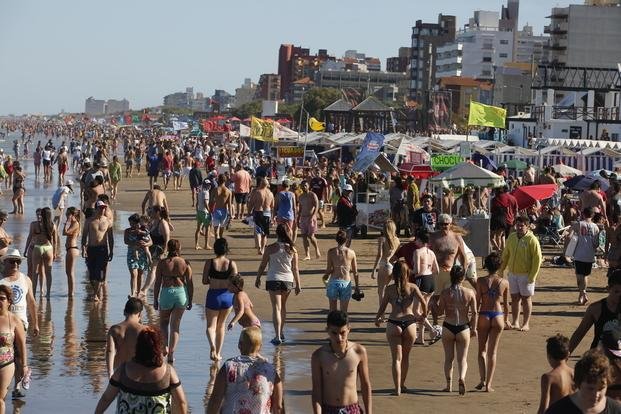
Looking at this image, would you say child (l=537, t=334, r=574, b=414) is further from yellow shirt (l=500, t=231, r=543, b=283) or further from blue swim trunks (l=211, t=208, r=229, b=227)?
blue swim trunks (l=211, t=208, r=229, b=227)

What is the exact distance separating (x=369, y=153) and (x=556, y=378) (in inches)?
843

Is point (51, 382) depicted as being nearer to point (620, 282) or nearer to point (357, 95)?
point (620, 282)

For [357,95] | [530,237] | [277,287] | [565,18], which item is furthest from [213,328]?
[565,18]

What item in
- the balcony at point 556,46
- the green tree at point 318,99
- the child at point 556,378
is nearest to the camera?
the child at point 556,378

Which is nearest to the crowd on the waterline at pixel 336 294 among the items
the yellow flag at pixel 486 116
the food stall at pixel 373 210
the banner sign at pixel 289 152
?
the food stall at pixel 373 210

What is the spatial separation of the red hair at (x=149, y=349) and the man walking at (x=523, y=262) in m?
8.35

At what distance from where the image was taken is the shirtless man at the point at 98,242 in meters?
16.9

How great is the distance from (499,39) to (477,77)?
21.8ft

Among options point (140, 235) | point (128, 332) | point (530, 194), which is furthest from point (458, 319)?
point (530, 194)

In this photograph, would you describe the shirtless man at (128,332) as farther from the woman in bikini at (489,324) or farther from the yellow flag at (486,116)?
the yellow flag at (486,116)

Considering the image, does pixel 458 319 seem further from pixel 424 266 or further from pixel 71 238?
pixel 71 238

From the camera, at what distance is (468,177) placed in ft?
75.3

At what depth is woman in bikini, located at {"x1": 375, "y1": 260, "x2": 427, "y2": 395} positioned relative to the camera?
11615mm

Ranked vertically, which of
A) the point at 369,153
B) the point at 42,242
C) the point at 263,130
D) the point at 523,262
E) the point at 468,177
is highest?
the point at 263,130
